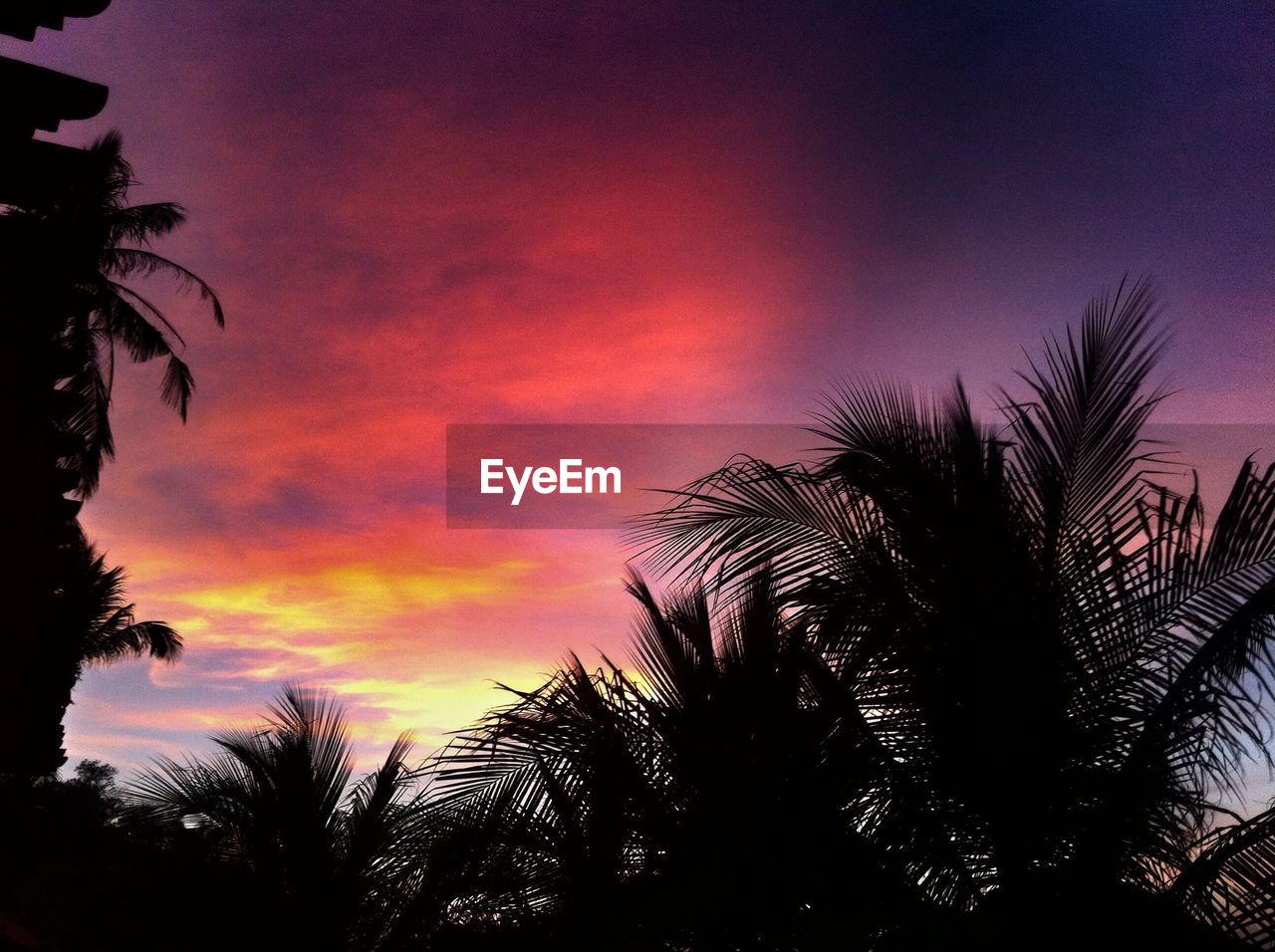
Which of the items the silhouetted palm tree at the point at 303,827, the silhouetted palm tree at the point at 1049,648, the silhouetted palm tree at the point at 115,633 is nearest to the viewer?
the silhouetted palm tree at the point at 1049,648

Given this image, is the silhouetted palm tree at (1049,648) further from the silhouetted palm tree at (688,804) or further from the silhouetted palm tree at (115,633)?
the silhouetted palm tree at (115,633)

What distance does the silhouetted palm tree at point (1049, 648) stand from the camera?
5457mm

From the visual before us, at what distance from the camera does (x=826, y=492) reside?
6.38 m

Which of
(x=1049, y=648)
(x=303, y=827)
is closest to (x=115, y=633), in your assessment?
(x=303, y=827)

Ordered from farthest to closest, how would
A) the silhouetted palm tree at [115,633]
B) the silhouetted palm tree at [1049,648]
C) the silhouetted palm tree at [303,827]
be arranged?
the silhouetted palm tree at [115,633] < the silhouetted palm tree at [303,827] < the silhouetted palm tree at [1049,648]

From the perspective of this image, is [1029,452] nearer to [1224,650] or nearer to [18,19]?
[1224,650]

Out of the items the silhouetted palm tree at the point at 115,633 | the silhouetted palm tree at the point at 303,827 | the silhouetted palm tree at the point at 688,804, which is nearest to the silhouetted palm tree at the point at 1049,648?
the silhouetted palm tree at the point at 688,804

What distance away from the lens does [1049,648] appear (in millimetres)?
5621

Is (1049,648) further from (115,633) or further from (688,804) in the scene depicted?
(115,633)

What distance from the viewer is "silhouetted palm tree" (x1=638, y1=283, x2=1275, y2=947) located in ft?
17.9

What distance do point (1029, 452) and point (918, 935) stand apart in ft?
8.99

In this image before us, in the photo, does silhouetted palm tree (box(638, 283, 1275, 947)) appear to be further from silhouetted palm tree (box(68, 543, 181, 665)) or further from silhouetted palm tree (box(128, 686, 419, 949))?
silhouetted palm tree (box(68, 543, 181, 665))

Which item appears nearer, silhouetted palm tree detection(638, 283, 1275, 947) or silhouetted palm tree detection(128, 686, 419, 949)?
silhouetted palm tree detection(638, 283, 1275, 947)

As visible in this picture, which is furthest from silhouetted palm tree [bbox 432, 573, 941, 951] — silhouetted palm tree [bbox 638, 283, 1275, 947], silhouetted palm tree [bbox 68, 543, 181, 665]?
silhouetted palm tree [bbox 68, 543, 181, 665]
